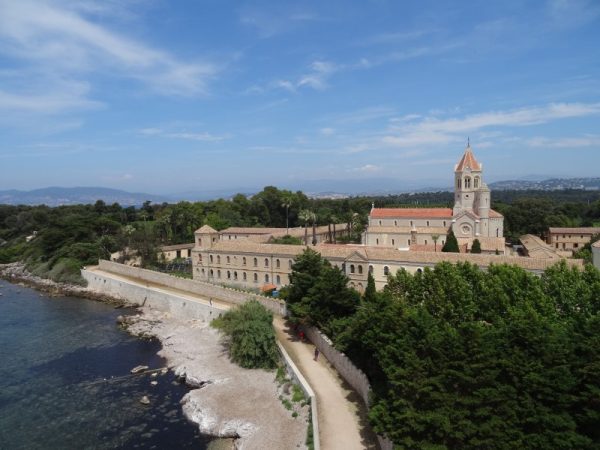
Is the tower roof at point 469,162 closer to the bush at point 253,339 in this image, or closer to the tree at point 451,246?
the tree at point 451,246

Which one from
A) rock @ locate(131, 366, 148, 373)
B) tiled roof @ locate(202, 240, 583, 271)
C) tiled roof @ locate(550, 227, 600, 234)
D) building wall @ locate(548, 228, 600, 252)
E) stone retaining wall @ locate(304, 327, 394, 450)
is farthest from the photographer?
building wall @ locate(548, 228, 600, 252)

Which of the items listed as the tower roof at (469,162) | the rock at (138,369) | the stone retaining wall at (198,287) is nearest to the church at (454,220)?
the tower roof at (469,162)

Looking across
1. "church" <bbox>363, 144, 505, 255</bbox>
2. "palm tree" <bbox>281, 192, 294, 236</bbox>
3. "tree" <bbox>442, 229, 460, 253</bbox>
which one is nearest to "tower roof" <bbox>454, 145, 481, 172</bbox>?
"church" <bbox>363, 144, 505, 255</bbox>

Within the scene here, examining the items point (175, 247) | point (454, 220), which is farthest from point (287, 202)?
point (454, 220)

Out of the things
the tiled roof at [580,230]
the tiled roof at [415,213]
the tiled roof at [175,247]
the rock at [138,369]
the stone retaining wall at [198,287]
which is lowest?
the rock at [138,369]

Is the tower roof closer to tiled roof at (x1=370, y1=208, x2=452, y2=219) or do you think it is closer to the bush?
tiled roof at (x1=370, y1=208, x2=452, y2=219)

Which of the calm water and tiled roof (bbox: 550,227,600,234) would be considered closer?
the calm water

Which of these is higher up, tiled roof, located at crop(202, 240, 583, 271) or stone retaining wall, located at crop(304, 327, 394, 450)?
tiled roof, located at crop(202, 240, 583, 271)
